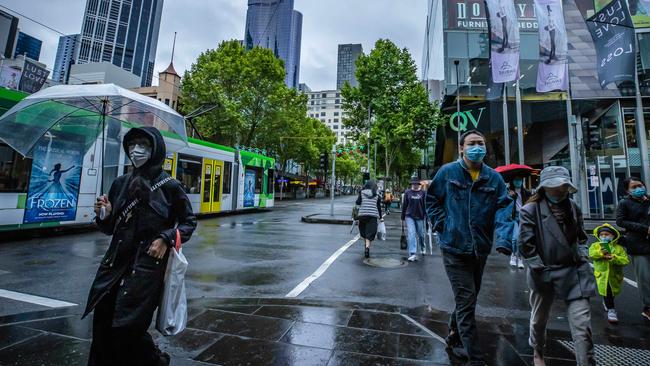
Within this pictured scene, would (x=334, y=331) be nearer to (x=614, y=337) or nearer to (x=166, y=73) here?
(x=614, y=337)

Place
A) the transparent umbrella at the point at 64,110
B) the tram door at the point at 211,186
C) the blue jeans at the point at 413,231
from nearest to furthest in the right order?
the transparent umbrella at the point at 64,110
the blue jeans at the point at 413,231
the tram door at the point at 211,186

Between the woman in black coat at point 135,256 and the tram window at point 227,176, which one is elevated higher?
the tram window at point 227,176

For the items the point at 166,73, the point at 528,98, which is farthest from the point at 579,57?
the point at 166,73

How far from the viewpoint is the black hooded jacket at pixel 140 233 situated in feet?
6.48

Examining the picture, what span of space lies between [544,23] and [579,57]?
294 inches

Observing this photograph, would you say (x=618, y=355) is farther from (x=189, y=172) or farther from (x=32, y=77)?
(x=32, y=77)

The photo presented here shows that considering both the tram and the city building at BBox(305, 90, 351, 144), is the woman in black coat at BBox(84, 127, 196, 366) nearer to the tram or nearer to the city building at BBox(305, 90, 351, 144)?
the tram

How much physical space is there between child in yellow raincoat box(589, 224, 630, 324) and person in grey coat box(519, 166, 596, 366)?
5.68 ft

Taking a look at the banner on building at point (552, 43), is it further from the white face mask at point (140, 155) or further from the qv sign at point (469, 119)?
the white face mask at point (140, 155)

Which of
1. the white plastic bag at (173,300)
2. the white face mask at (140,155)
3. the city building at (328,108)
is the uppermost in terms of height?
the city building at (328,108)

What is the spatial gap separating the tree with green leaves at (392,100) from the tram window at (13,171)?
741 inches

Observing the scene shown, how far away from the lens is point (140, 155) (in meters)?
2.27

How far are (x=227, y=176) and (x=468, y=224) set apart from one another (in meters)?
15.2

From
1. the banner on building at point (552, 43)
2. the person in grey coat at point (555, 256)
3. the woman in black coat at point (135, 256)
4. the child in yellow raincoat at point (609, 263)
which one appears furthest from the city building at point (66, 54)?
the banner on building at point (552, 43)
